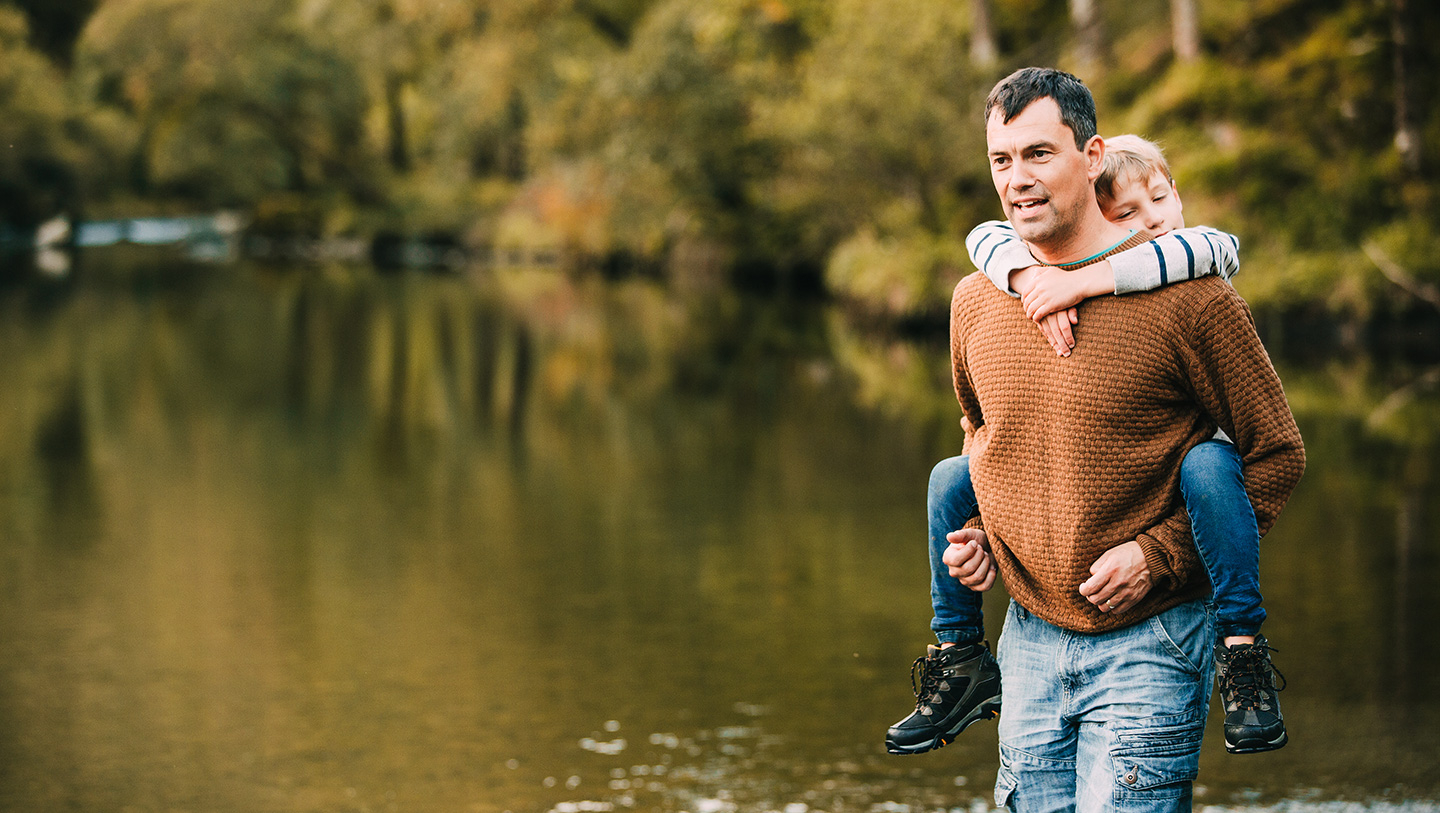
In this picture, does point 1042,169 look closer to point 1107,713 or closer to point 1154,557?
point 1154,557

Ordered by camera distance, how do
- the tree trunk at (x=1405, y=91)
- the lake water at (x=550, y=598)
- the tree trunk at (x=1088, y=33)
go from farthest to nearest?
1. the tree trunk at (x=1088, y=33)
2. the tree trunk at (x=1405, y=91)
3. the lake water at (x=550, y=598)

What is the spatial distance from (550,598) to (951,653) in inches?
195

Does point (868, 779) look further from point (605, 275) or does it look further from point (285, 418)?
point (605, 275)

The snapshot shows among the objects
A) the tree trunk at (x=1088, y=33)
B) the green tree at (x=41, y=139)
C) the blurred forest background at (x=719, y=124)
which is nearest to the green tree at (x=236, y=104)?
the blurred forest background at (x=719, y=124)

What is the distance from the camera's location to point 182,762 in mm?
5434

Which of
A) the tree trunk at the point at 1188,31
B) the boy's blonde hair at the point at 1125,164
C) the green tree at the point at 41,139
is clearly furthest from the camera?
the green tree at the point at 41,139

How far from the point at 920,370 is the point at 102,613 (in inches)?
516

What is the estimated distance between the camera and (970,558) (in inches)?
116

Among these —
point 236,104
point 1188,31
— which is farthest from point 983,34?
point 236,104

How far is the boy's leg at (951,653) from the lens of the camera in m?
2.99

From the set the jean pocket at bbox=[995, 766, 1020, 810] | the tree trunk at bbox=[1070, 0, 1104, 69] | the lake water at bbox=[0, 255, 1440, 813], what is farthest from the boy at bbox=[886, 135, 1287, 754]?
the tree trunk at bbox=[1070, 0, 1104, 69]

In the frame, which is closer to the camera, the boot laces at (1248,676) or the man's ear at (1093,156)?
the boot laces at (1248,676)

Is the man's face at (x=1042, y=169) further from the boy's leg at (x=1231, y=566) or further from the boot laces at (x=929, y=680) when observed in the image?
the boot laces at (x=929, y=680)

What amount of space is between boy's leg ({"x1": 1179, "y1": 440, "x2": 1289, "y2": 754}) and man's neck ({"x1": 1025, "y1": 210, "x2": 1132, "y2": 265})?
0.39m
